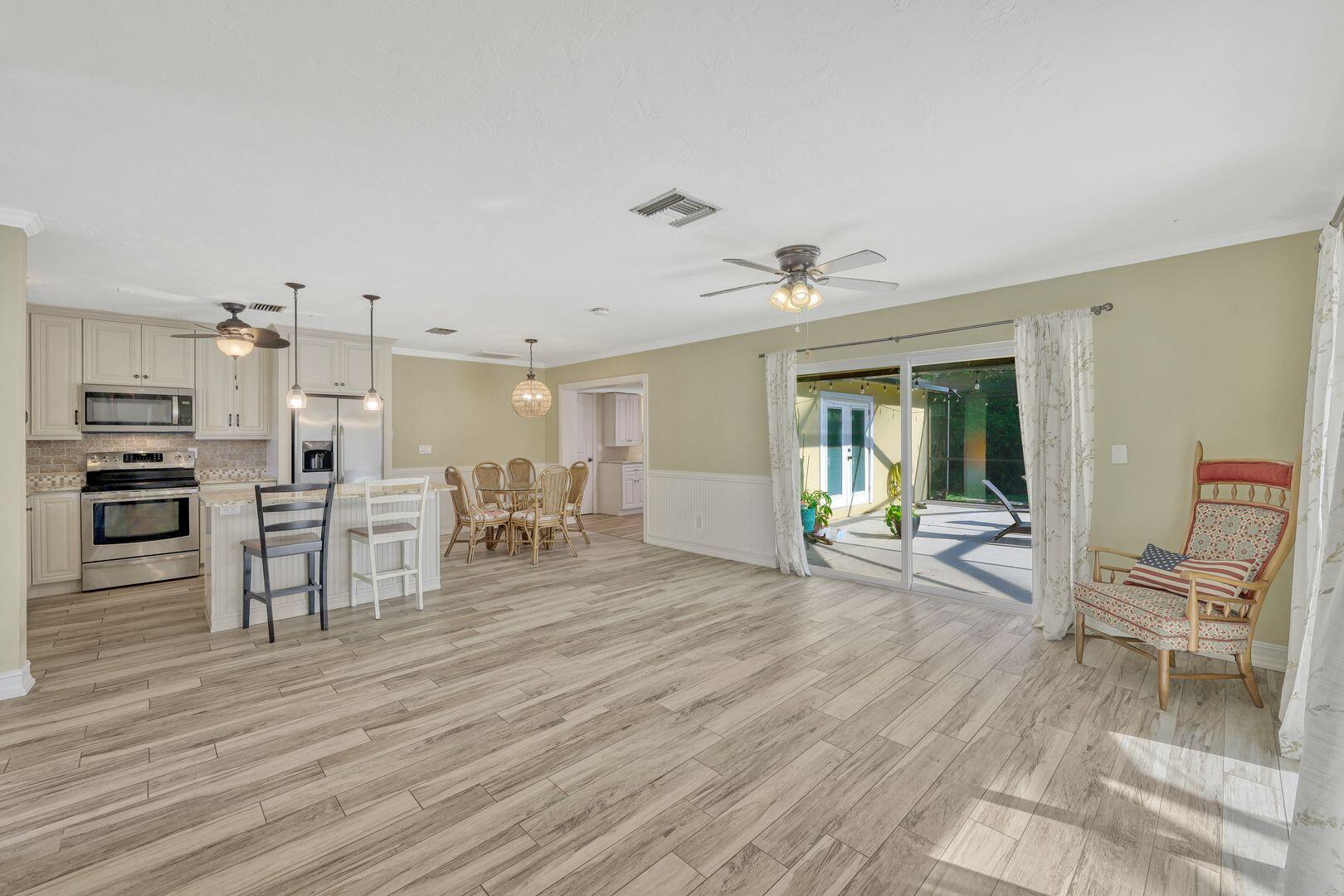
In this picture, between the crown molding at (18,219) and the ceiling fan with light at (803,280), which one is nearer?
the crown molding at (18,219)

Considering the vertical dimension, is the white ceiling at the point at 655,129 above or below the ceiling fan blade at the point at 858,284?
above

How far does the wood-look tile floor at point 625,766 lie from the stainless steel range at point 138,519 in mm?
1166

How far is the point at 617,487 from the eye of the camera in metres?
9.72

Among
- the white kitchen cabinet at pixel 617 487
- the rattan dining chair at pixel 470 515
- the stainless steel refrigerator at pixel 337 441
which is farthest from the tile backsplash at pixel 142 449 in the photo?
the white kitchen cabinet at pixel 617 487

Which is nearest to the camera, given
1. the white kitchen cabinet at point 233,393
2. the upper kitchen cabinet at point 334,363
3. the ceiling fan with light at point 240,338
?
the ceiling fan with light at point 240,338

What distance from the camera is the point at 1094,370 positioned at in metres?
3.85

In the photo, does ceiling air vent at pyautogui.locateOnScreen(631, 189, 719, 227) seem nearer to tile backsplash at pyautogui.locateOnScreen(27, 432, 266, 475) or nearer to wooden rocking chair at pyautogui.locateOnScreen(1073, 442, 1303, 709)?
wooden rocking chair at pyautogui.locateOnScreen(1073, 442, 1303, 709)

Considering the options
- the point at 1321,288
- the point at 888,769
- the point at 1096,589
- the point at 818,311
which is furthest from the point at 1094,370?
the point at 888,769

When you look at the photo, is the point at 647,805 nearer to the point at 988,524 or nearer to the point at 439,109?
the point at 439,109

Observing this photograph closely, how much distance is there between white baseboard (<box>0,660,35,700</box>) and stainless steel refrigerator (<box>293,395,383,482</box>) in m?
3.05

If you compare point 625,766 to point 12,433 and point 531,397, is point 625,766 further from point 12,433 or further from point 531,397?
point 531,397

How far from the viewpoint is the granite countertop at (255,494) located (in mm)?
3982

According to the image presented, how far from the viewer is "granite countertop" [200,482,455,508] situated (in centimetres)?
398

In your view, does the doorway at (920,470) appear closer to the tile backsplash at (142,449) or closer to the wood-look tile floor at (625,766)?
the wood-look tile floor at (625,766)
